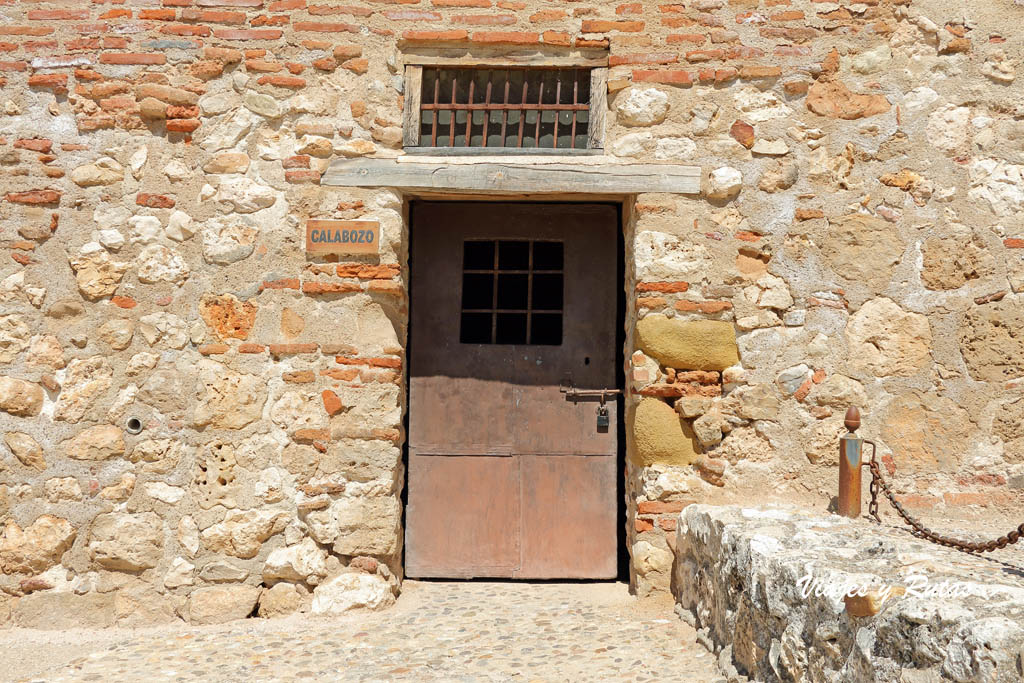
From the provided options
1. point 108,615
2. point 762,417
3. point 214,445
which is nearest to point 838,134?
point 762,417

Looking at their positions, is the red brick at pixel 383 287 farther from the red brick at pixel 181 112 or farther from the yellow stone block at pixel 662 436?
the yellow stone block at pixel 662 436

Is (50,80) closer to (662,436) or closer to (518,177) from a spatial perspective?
(518,177)

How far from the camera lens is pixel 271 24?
416cm

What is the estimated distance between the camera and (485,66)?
425 cm

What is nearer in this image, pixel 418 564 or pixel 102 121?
pixel 102 121

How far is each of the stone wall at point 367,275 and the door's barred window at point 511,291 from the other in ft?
1.87

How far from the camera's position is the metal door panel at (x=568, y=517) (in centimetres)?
445

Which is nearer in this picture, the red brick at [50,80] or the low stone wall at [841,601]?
the low stone wall at [841,601]

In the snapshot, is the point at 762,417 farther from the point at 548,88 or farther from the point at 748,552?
the point at 548,88

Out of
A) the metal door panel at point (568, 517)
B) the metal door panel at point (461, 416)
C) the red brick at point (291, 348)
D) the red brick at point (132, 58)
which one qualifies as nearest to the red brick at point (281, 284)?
the red brick at point (291, 348)

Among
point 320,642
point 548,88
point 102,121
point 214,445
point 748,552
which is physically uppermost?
point 548,88

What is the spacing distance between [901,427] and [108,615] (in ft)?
13.0

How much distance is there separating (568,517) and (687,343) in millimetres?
1170

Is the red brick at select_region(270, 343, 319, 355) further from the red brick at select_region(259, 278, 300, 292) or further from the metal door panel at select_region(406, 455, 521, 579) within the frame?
the metal door panel at select_region(406, 455, 521, 579)
